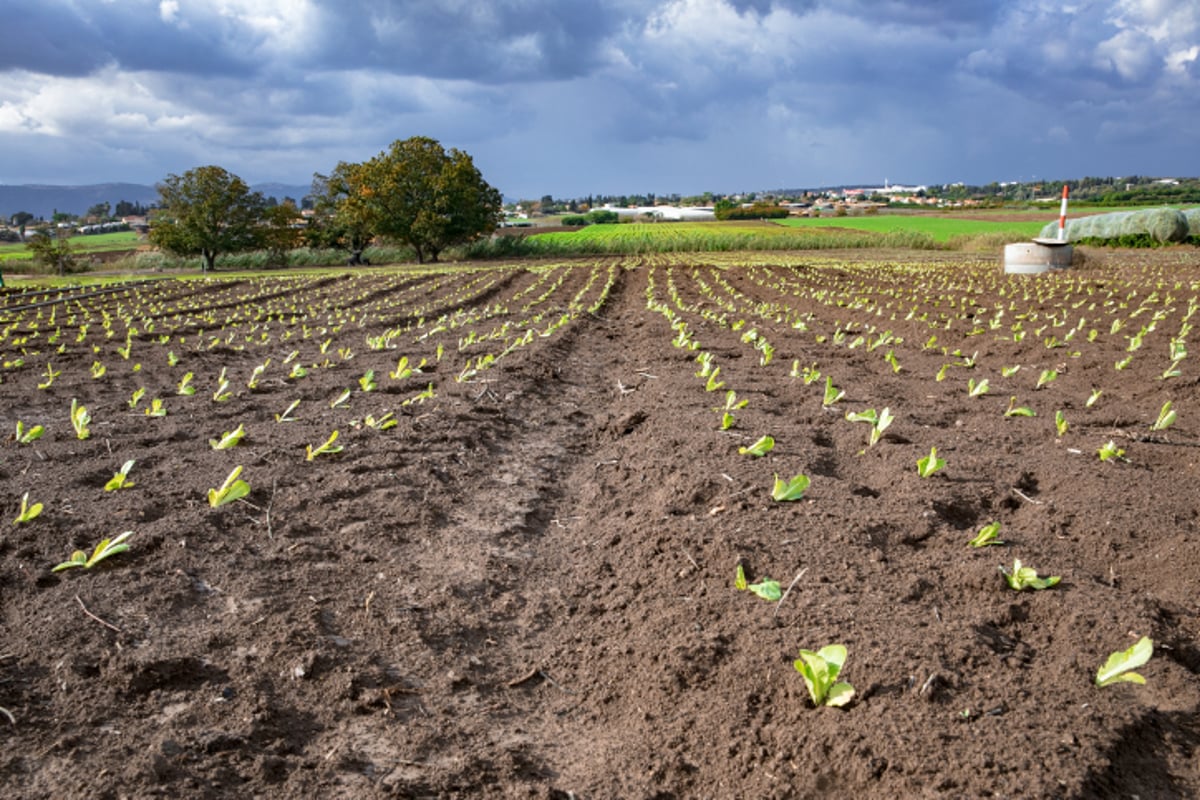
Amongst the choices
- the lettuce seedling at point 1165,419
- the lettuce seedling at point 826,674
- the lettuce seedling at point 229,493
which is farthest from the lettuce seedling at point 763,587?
the lettuce seedling at point 1165,419

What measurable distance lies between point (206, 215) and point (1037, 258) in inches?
1468

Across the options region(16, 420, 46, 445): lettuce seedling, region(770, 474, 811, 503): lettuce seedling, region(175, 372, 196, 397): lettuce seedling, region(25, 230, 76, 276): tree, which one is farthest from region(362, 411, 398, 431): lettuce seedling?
region(25, 230, 76, 276): tree

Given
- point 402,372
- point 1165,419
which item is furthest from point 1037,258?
point 402,372

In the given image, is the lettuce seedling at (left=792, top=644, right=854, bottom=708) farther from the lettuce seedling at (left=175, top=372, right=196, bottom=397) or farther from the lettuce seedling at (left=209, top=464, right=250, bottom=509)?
the lettuce seedling at (left=175, top=372, right=196, bottom=397)

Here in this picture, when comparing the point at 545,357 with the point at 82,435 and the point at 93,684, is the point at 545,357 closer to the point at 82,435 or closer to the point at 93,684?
the point at 82,435

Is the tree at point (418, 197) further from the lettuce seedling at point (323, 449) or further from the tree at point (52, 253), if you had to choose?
the lettuce seedling at point (323, 449)

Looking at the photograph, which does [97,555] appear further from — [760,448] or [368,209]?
[368,209]

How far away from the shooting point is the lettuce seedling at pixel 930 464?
14.6ft

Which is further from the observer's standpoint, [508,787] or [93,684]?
[93,684]

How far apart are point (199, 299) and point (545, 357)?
14.5 metres

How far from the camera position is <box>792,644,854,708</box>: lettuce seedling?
8.30 ft

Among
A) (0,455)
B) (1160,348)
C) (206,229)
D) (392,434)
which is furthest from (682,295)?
(206,229)

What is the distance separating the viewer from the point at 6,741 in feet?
8.04

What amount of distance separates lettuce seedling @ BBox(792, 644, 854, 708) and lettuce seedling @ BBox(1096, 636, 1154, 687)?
85 centimetres
